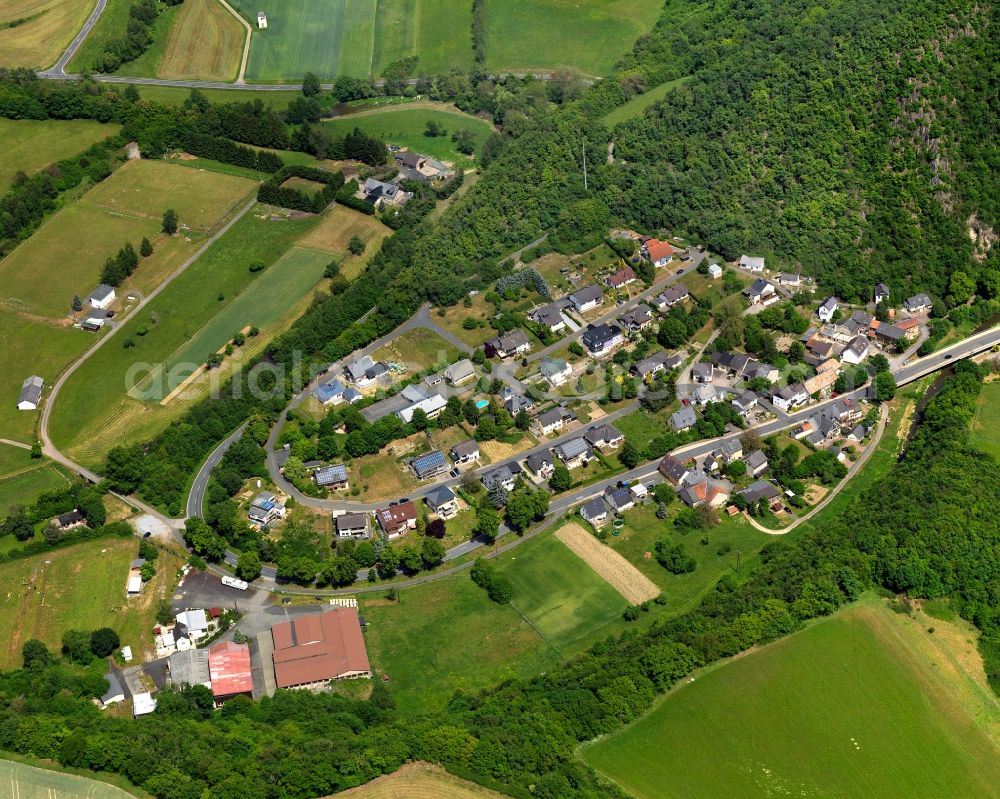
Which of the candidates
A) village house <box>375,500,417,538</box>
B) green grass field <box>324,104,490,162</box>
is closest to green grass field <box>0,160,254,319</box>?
green grass field <box>324,104,490,162</box>

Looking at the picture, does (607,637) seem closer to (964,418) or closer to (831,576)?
(831,576)

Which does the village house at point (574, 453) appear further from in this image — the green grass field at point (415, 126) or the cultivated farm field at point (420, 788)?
the green grass field at point (415, 126)

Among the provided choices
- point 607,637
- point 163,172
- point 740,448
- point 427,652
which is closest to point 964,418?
point 740,448

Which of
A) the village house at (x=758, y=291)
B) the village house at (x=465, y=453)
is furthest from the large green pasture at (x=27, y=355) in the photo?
the village house at (x=758, y=291)

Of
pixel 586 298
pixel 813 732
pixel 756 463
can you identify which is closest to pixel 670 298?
pixel 586 298

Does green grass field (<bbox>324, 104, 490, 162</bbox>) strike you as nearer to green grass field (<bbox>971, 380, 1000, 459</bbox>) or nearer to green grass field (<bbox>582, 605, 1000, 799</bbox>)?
green grass field (<bbox>971, 380, 1000, 459</bbox>)

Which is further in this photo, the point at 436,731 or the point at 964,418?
the point at 964,418

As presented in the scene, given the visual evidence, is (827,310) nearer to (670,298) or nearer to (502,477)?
(670,298)

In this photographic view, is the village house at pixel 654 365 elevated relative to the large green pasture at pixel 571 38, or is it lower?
lower
